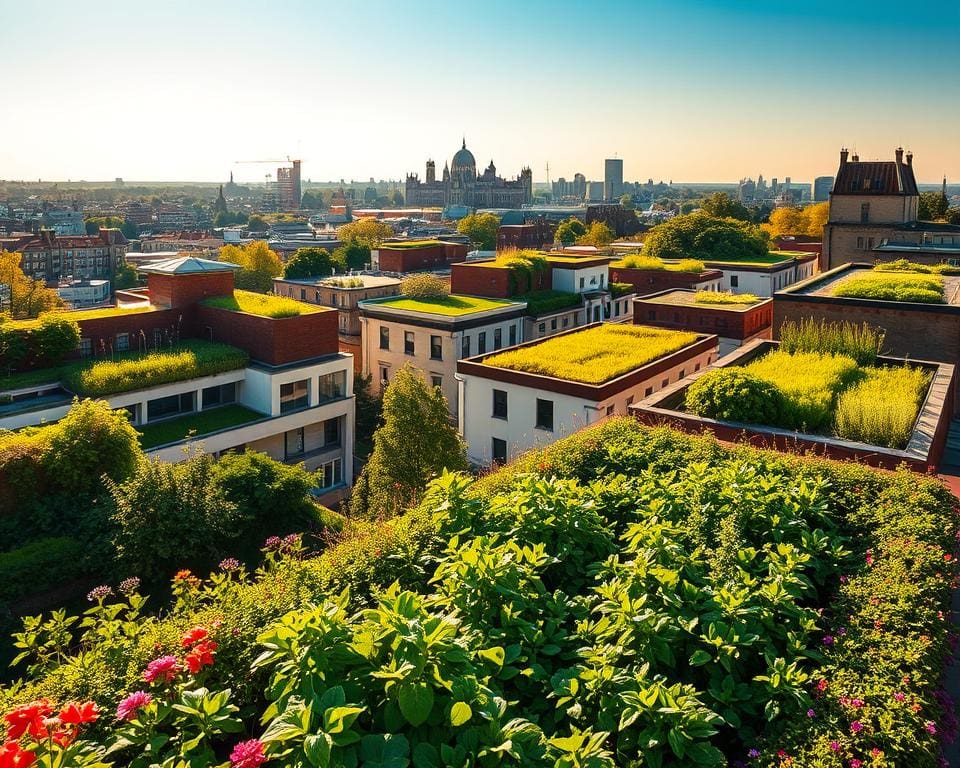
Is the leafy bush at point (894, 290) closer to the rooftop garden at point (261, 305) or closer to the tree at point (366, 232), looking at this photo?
the rooftop garden at point (261, 305)

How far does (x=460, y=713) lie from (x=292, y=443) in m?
29.1

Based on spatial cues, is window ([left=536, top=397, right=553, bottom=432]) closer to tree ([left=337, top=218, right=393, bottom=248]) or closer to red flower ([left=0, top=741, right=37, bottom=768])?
red flower ([left=0, top=741, right=37, bottom=768])

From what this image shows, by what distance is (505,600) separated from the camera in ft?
24.3

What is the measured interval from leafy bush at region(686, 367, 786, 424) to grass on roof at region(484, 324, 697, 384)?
27.4ft

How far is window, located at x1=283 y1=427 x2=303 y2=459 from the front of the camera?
32781mm

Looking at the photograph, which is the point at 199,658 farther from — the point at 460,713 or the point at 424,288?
the point at 424,288

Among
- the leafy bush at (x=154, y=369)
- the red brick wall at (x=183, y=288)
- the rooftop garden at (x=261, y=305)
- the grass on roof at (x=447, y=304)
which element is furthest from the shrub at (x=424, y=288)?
the leafy bush at (x=154, y=369)

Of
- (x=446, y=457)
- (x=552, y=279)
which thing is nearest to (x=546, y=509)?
(x=446, y=457)

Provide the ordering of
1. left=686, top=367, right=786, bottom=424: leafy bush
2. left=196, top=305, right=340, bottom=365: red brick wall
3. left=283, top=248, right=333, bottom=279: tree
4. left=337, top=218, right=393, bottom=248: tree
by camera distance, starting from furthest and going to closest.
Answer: left=337, top=218, right=393, bottom=248: tree < left=283, top=248, right=333, bottom=279: tree < left=196, top=305, right=340, bottom=365: red brick wall < left=686, top=367, right=786, bottom=424: leafy bush

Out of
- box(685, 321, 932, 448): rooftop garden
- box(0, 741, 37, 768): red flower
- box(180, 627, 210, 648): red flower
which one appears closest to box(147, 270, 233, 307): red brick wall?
box(685, 321, 932, 448): rooftop garden

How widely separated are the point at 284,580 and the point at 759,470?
772 cm

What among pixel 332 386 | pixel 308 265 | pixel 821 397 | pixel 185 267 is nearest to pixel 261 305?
pixel 185 267

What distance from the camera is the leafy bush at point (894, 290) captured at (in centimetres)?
2514

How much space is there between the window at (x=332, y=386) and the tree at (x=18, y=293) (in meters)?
39.5
